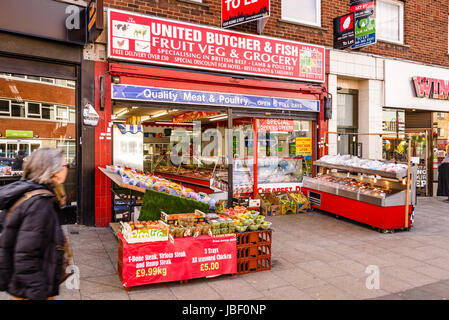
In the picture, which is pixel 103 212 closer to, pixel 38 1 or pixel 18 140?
pixel 18 140

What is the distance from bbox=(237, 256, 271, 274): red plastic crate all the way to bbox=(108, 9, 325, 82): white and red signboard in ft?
16.7

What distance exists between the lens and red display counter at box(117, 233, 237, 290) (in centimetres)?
448

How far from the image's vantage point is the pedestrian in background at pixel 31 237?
8.11ft

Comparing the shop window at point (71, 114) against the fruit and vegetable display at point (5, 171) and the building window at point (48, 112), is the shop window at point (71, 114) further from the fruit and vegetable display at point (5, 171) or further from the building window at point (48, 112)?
the fruit and vegetable display at point (5, 171)

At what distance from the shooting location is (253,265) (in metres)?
5.27

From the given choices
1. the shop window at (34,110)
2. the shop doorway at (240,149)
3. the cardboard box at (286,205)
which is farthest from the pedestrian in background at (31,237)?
the cardboard box at (286,205)

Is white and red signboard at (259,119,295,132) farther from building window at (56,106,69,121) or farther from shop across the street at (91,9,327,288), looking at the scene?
building window at (56,106,69,121)

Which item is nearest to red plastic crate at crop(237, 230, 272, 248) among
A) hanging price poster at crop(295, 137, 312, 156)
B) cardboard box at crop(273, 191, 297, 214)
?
cardboard box at crop(273, 191, 297, 214)

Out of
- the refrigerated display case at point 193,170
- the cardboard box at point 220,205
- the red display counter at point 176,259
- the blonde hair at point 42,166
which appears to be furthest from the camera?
the refrigerated display case at point 193,170

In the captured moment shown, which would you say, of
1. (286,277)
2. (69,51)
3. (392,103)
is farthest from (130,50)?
(392,103)

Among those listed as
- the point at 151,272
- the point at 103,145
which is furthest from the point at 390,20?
the point at 151,272

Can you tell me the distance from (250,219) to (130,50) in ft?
15.6

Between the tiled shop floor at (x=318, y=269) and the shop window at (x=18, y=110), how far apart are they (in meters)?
2.55

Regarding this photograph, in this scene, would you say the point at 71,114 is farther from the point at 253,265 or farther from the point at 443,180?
the point at 443,180
